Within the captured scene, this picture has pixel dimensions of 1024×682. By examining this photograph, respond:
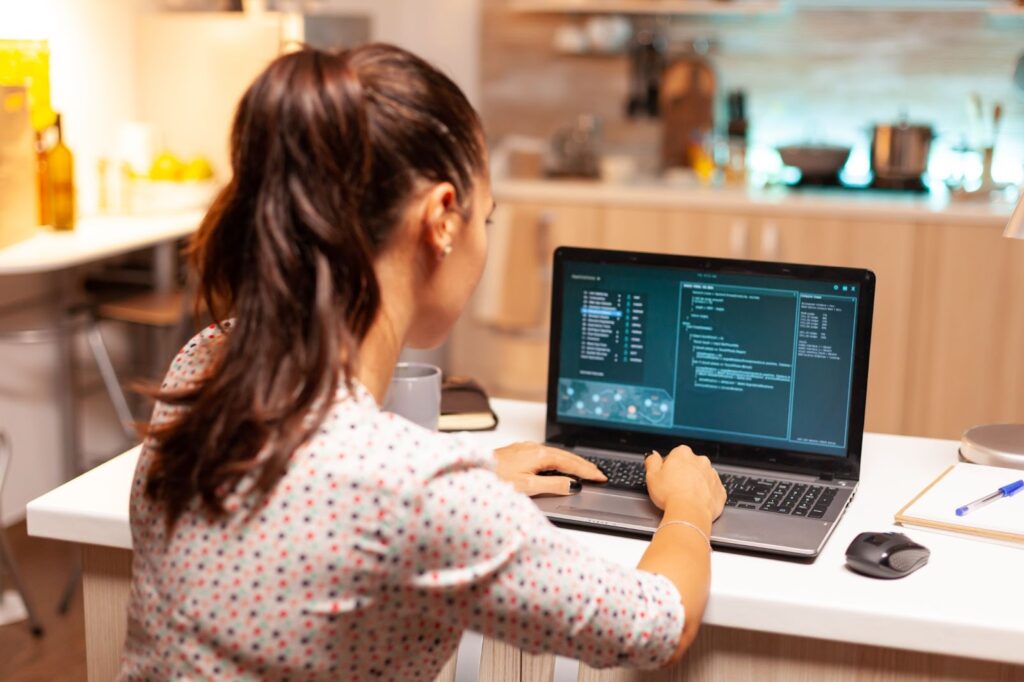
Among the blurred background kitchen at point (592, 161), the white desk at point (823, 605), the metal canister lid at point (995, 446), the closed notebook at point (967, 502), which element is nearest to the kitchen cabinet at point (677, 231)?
the blurred background kitchen at point (592, 161)

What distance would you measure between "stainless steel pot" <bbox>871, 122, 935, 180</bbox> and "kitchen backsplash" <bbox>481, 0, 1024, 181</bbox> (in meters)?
0.16

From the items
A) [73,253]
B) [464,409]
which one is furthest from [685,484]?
[73,253]

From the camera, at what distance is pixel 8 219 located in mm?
2754

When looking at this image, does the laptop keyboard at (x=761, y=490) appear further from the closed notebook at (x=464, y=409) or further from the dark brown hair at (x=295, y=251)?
the dark brown hair at (x=295, y=251)

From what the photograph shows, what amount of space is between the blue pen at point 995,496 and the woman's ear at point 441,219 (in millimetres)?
705

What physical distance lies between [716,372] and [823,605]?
462 mm

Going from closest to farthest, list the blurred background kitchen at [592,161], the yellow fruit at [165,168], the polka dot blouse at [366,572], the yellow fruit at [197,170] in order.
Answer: the polka dot blouse at [366,572] → the blurred background kitchen at [592,161] → the yellow fruit at [165,168] → the yellow fruit at [197,170]

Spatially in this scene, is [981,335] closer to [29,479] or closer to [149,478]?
[29,479]

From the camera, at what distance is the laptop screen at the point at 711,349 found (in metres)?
1.51

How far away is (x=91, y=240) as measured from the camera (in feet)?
10.1

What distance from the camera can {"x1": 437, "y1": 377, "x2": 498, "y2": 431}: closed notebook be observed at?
1720mm

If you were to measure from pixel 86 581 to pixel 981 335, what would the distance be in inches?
117

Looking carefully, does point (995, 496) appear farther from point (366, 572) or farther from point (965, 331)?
point (965, 331)

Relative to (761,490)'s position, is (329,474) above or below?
above
